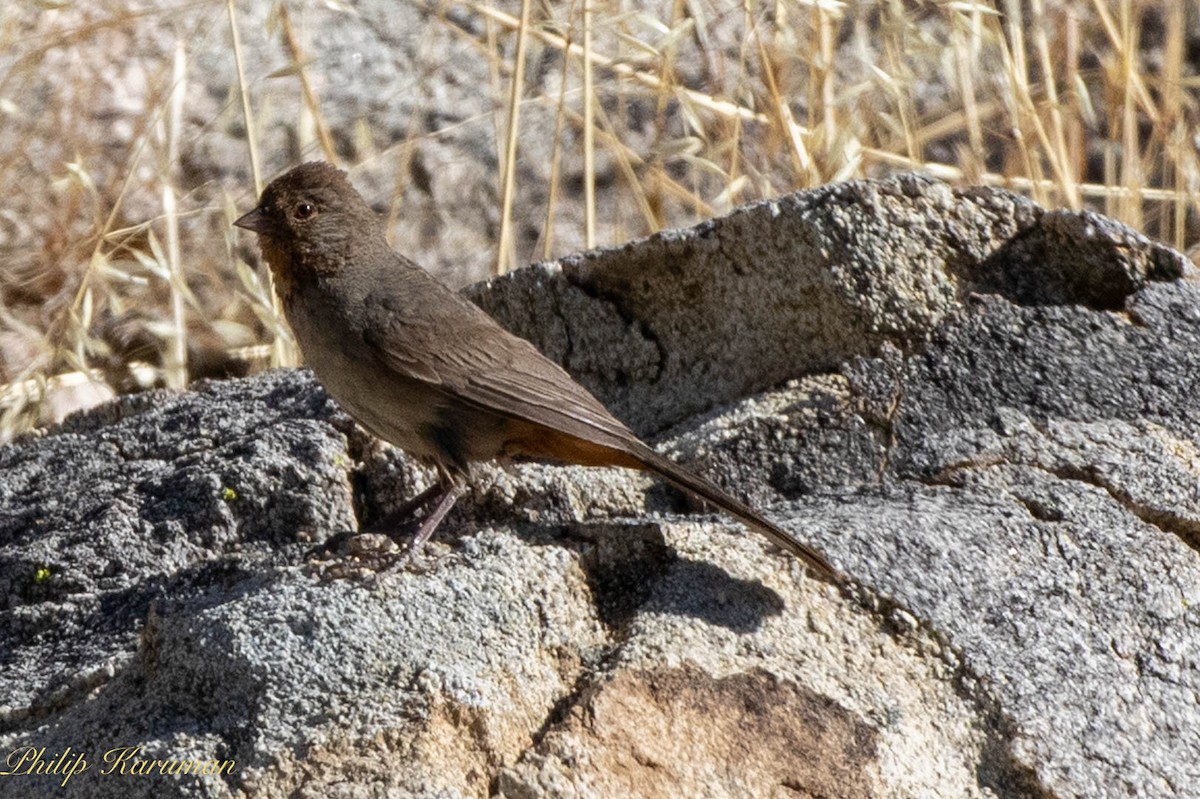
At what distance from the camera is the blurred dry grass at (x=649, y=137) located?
16.5 ft

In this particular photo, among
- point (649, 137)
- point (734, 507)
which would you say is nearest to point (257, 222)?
point (734, 507)

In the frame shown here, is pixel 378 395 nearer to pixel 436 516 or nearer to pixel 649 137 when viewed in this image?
pixel 436 516

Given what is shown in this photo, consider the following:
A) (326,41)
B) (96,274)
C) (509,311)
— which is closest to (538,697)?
(509,311)

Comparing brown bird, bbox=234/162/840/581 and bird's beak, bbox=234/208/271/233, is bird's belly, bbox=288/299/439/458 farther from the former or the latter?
bird's beak, bbox=234/208/271/233

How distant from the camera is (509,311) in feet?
13.6

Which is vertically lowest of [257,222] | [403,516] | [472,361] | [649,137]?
[649,137]

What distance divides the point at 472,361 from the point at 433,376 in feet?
0.33

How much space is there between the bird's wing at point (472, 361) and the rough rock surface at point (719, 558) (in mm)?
186

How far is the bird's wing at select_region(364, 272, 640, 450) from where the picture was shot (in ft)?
11.7

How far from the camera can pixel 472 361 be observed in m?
3.77

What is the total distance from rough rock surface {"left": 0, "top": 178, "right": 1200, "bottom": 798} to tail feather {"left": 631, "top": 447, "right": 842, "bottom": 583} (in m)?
0.05

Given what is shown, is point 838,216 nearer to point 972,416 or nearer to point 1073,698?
point 972,416

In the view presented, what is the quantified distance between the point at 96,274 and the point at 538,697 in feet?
10.4
